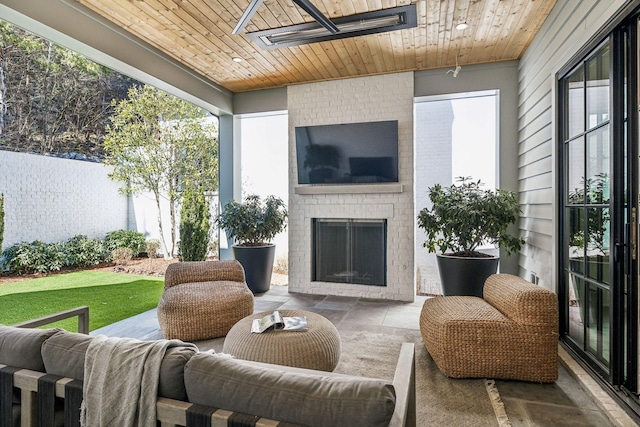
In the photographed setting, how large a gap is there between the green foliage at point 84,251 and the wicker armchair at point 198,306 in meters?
3.40

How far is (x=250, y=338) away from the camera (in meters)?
2.10

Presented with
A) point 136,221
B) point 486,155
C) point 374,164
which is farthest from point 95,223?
point 486,155

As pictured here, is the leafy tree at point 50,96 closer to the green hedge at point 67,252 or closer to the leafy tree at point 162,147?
the leafy tree at point 162,147

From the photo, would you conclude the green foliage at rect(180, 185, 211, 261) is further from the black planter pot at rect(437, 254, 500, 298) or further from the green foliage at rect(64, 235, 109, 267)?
the black planter pot at rect(437, 254, 500, 298)

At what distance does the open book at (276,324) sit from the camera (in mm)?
2178

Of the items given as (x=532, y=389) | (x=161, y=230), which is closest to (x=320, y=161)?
(x=532, y=389)

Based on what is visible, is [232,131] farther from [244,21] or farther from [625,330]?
[625,330]

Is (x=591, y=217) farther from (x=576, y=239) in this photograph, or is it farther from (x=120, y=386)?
(x=120, y=386)

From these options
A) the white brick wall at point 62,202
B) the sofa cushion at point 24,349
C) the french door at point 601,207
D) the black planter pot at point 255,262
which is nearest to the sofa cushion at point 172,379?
the sofa cushion at point 24,349

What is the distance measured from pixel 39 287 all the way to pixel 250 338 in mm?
4219

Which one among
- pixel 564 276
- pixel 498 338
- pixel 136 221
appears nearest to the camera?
pixel 498 338

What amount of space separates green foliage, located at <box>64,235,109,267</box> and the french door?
263 inches

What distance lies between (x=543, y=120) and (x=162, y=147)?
612cm

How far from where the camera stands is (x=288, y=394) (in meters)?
0.91
